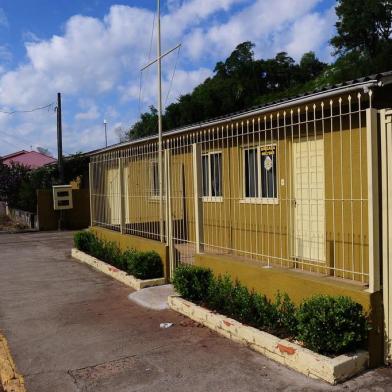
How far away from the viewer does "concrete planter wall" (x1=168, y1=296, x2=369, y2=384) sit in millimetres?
4336

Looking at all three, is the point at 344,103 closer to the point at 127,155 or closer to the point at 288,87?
the point at 127,155

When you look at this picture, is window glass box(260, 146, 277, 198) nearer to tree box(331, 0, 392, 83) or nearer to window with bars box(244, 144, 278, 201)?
window with bars box(244, 144, 278, 201)

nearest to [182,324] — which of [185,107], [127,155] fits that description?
[127,155]

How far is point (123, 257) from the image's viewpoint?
31.3ft

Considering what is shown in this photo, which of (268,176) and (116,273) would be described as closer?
(268,176)

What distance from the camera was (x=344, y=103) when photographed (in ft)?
22.3

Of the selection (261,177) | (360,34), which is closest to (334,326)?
(261,177)

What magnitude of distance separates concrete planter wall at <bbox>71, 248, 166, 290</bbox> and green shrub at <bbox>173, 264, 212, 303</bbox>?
155 cm

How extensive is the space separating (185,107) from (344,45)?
11.9 metres

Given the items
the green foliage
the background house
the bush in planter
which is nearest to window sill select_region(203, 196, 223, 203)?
the bush in planter

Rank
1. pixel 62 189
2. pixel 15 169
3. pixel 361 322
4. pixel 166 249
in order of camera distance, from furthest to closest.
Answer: pixel 15 169
pixel 62 189
pixel 166 249
pixel 361 322

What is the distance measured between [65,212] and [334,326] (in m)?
17.6

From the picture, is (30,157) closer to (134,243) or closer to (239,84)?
(239,84)

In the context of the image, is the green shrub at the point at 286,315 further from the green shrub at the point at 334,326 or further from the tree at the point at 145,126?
the tree at the point at 145,126
